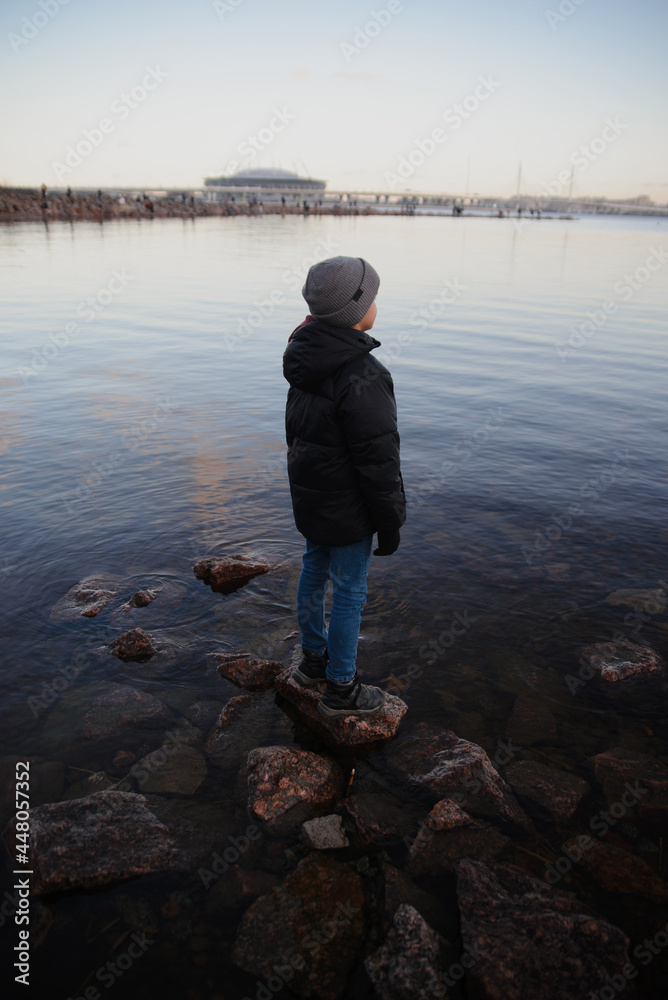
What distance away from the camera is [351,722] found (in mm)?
4246

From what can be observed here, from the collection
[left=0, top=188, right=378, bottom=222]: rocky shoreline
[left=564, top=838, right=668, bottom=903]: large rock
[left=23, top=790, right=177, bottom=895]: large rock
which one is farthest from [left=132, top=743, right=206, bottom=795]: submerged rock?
[left=0, top=188, right=378, bottom=222]: rocky shoreline

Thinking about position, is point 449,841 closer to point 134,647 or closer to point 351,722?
point 351,722

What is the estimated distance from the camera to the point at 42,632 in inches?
206

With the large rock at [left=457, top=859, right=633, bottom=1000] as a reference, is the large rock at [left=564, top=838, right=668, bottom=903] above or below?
below

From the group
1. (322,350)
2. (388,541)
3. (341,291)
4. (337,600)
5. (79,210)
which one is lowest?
(337,600)

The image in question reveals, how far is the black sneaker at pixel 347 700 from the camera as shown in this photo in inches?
167

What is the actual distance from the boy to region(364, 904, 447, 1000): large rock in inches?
57.4

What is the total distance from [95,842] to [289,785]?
1.11m

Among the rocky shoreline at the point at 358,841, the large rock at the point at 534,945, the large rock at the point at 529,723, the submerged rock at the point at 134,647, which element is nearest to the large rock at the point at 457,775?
the rocky shoreline at the point at 358,841

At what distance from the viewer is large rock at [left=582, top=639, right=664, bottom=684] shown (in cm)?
489

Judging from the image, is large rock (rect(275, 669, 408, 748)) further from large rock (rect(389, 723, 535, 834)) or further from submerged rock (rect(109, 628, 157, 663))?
submerged rock (rect(109, 628, 157, 663))

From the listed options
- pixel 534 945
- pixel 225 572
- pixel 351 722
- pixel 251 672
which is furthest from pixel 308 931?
pixel 225 572

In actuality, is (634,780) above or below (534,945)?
below

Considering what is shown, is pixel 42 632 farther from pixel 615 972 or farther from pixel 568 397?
pixel 568 397
